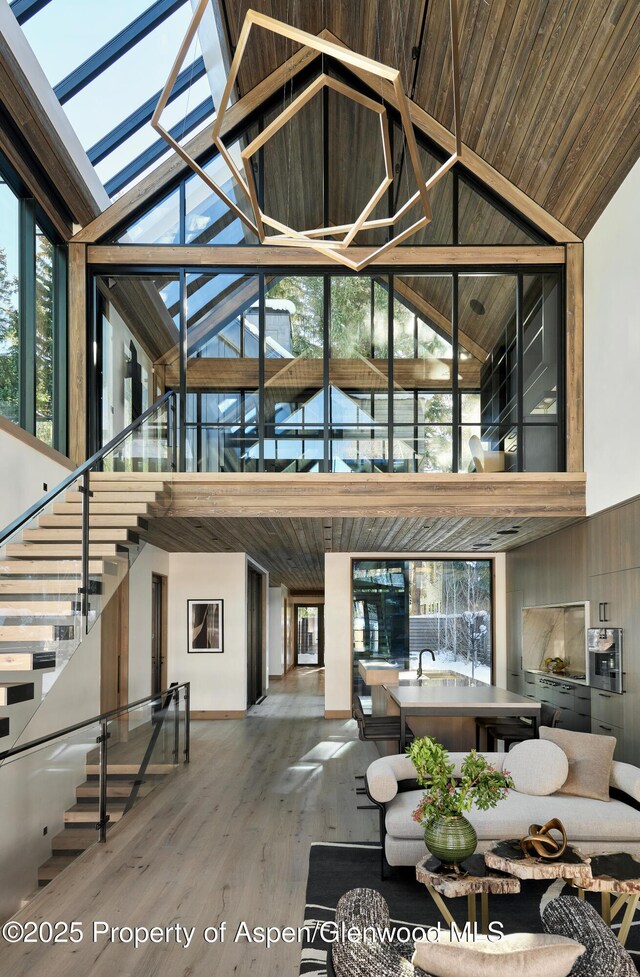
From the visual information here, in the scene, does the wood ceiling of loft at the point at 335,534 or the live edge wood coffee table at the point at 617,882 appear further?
the wood ceiling of loft at the point at 335,534

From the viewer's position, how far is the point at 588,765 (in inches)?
198

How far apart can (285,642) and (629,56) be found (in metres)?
17.9

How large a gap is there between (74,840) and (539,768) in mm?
3069

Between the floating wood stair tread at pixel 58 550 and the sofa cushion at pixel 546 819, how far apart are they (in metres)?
2.60

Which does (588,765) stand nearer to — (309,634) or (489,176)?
(489,176)

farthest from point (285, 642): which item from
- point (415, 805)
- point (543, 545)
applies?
point (415, 805)

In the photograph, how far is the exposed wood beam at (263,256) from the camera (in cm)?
812

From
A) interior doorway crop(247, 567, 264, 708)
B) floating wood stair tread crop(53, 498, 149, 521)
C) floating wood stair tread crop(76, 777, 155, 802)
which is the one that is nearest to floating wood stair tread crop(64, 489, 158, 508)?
floating wood stair tread crop(53, 498, 149, 521)

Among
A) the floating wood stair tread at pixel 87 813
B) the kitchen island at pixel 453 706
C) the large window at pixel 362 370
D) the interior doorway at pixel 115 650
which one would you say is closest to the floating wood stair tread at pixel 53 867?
the floating wood stair tread at pixel 87 813

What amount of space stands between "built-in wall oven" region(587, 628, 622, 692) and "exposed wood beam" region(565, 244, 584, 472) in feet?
5.28

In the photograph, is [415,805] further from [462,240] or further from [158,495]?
[462,240]

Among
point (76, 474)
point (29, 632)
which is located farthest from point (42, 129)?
point (29, 632)

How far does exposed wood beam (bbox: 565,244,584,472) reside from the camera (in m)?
7.52

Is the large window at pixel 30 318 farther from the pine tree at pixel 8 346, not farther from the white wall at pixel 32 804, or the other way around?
the white wall at pixel 32 804
